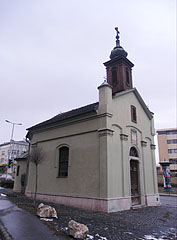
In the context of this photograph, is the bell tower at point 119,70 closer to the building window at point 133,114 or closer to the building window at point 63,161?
the building window at point 133,114

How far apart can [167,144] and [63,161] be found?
58682mm

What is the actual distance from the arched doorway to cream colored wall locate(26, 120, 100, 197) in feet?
12.1

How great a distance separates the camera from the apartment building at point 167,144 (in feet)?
211

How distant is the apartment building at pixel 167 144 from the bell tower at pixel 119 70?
176 feet

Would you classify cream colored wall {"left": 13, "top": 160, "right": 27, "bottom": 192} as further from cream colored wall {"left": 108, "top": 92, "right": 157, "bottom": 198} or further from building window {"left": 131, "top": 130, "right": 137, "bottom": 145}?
building window {"left": 131, "top": 130, "right": 137, "bottom": 145}

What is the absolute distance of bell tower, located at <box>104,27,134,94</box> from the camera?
55.9 feet

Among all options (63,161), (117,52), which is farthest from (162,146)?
(63,161)

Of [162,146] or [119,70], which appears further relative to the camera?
[162,146]

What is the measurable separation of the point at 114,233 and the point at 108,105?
7.81m

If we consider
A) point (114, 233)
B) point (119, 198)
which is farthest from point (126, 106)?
point (114, 233)

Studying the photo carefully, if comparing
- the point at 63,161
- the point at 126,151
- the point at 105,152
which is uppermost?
the point at 126,151

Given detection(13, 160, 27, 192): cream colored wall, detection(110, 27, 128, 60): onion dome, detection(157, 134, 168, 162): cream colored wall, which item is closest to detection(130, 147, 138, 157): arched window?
detection(110, 27, 128, 60): onion dome

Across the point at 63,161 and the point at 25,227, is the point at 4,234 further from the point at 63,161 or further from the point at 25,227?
the point at 63,161

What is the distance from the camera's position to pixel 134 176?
→ 1465 cm
